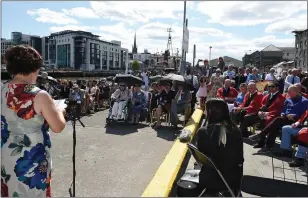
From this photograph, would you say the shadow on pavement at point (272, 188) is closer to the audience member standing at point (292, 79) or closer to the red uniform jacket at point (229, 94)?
the red uniform jacket at point (229, 94)

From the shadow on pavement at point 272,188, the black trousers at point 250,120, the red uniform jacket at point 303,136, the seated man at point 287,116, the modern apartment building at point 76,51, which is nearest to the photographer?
the shadow on pavement at point 272,188

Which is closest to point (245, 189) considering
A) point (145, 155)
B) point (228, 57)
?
point (145, 155)

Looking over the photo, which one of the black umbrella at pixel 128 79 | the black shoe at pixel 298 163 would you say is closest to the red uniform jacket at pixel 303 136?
the black shoe at pixel 298 163

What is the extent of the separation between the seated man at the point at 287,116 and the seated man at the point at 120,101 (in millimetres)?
4939

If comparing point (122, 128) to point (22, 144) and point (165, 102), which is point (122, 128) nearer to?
A: point (165, 102)

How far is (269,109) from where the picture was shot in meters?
7.23

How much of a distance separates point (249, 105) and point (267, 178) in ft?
11.2

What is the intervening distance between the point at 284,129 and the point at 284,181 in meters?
1.34

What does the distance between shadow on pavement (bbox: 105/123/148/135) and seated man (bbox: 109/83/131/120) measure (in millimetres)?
297

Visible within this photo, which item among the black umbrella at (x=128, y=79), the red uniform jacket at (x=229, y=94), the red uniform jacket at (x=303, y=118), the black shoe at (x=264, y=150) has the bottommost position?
the black shoe at (x=264, y=150)

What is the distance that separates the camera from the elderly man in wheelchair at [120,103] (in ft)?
34.4

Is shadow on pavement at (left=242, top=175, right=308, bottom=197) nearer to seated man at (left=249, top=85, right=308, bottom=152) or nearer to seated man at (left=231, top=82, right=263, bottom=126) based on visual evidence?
seated man at (left=249, top=85, right=308, bottom=152)

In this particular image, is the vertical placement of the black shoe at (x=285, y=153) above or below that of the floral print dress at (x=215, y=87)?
below

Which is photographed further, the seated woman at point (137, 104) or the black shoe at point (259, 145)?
the seated woman at point (137, 104)
